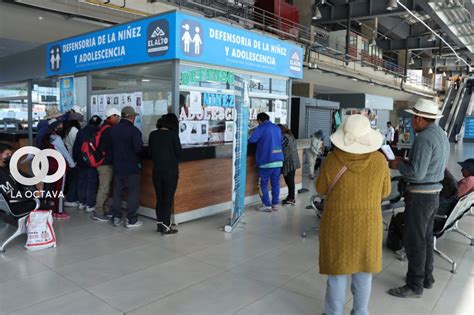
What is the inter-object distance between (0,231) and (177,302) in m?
2.82

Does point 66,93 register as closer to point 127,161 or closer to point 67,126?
point 67,126

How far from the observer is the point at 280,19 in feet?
45.6

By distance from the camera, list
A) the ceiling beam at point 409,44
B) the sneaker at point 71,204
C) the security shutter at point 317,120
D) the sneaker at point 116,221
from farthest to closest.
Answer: the ceiling beam at point 409,44
the security shutter at point 317,120
the sneaker at point 71,204
the sneaker at point 116,221

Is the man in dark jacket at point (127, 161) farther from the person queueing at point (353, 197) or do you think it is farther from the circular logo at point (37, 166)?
the person queueing at point (353, 197)

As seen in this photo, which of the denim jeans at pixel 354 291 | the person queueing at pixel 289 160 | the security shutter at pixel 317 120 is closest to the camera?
the denim jeans at pixel 354 291

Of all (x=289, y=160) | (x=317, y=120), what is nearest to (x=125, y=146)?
(x=289, y=160)

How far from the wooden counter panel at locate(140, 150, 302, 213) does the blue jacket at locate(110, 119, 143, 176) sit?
0.39m

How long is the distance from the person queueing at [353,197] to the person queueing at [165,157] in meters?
2.30

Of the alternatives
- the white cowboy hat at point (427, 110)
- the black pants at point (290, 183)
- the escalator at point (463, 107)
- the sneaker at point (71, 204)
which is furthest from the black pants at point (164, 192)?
the escalator at point (463, 107)

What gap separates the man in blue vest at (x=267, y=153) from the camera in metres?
5.29

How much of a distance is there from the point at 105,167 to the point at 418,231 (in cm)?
364

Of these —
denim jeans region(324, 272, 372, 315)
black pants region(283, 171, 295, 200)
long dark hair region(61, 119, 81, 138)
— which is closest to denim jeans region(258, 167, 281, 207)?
black pants region(283, 171, 295, 200)

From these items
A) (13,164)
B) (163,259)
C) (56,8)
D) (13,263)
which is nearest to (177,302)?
(163,259)

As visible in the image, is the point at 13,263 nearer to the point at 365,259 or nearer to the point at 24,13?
the point at 365,259
